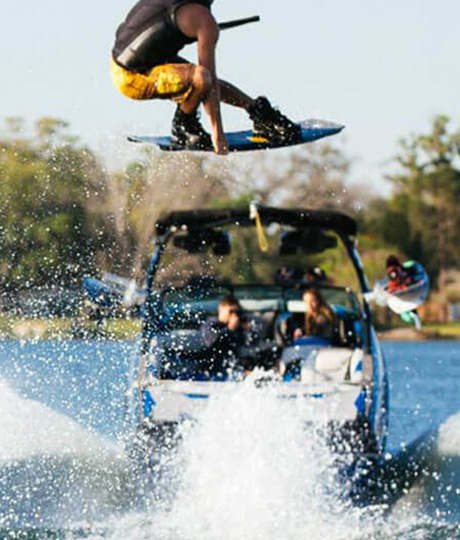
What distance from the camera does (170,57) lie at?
880 centimetres

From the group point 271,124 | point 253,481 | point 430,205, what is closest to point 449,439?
point 253,481

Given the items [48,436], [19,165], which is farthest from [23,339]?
[19,165]

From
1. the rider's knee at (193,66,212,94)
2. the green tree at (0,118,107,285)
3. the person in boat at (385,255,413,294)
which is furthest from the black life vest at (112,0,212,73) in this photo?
the person in boat at (385,255,413,294)

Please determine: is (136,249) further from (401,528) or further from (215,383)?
(401,528)

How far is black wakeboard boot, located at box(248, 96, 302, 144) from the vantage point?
31.0 feet

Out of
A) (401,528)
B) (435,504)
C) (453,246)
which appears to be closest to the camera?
(401,528)

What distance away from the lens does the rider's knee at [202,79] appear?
8.67m

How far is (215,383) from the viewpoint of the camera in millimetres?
12609

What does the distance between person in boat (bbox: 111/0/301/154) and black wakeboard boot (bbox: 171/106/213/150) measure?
252 millimetres

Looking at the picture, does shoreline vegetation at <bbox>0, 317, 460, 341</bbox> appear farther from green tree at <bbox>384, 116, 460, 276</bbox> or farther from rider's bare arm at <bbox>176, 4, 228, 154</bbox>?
green tree at <bbox>384, 116, 460, 276</bbox>

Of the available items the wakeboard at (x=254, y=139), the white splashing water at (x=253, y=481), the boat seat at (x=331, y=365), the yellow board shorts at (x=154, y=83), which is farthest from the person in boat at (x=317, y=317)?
the yellow board shorts at (x=154, y=83)

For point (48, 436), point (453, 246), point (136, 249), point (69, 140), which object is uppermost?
point (69, 140)

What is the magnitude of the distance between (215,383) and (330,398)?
83 centimetres

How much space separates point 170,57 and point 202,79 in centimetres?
23
